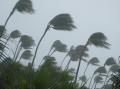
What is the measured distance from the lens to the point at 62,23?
72.6 ft

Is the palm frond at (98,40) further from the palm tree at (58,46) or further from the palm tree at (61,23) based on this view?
the palm tree at (58,46)

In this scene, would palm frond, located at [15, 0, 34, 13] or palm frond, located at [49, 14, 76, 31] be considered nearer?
palm frond, located at [15, 0, 34, 13]

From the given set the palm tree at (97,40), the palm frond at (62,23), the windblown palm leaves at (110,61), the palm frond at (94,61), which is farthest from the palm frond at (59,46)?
the palm frond at (62,23)

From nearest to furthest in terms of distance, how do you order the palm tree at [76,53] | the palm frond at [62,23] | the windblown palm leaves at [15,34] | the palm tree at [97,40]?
the palm frond at [62,23] → the palm tree at [97,40] → the palm tree at [76,53] → the windblown palm leaves at [15,34]

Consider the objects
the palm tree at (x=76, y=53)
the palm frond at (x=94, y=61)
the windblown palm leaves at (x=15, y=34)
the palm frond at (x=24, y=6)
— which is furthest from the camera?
the palm frond at (x=94, y=61)

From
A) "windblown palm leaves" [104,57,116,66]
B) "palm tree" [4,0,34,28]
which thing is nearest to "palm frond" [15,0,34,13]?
"palm tree" [4,0,34,28]

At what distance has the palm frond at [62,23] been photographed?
864 inches

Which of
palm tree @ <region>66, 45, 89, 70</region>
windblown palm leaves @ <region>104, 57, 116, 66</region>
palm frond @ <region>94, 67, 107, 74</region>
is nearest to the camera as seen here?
palm tree @ <region>66, 45, 89, 70</region>

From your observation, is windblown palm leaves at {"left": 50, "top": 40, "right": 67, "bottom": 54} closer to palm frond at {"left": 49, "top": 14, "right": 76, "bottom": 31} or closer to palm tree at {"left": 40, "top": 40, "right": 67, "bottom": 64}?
palm tree at {"left": 40, "top": 40, "right": 67, "bottom": 64}

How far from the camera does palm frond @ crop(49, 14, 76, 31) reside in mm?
21953

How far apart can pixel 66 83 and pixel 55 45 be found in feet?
125

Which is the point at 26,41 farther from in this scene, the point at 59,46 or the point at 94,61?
the point at 94,61

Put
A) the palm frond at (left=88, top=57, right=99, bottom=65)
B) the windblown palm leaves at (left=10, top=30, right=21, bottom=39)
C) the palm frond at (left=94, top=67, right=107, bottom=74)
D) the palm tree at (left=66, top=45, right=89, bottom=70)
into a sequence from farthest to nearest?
the palm frond at (left=88, top=57, right=99, bottom=65) < the palm frond at (left=94, top=67, right=107, bottom=74) < the windblown palm leaves at (left=10, top=30, right=21, bottom=39) < the palm tree at (left=66, top=45, right=89, bottom=70)

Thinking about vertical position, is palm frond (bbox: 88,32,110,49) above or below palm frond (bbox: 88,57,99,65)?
below
